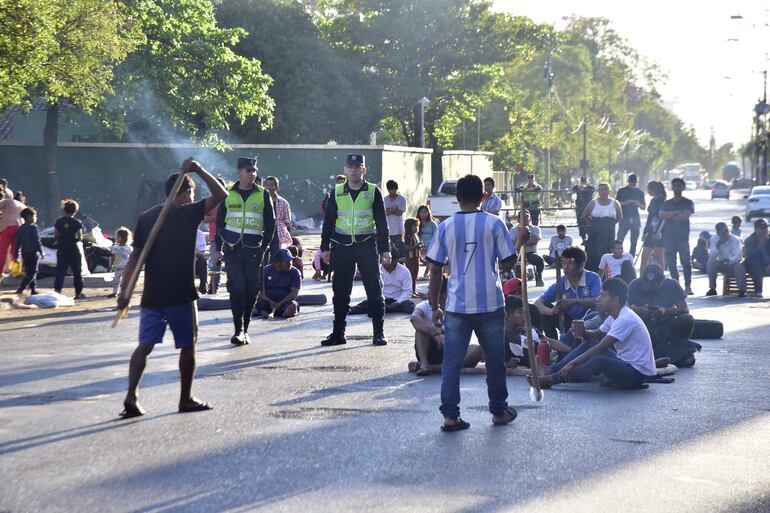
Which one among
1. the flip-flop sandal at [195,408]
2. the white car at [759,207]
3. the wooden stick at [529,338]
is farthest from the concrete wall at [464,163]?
the flip-flop sandal at [195,408]

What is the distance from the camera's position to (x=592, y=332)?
10.8m

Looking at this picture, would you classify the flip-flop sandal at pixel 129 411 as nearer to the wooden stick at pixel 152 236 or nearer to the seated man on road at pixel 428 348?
the wooden stick at pixel 152 236

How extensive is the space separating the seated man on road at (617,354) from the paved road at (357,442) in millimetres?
161

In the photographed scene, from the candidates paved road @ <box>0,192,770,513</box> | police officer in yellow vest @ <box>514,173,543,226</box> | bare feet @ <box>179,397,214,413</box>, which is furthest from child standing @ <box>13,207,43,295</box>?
bare feet @ <box>179,397,214,413</box>

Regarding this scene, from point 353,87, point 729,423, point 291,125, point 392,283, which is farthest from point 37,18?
point 353,87

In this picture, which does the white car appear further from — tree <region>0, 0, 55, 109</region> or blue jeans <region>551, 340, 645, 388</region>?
blue jeans <region>551, 340, 645, 388</region>

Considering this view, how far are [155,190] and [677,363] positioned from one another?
3011 centimetres

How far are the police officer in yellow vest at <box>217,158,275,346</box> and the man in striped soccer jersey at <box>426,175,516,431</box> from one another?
4.99m

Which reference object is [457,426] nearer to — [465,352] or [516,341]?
[465,352]

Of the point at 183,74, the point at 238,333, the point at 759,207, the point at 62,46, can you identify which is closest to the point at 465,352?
the point at 238,333

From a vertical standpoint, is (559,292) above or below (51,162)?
below

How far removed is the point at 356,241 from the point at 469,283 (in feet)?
16.3

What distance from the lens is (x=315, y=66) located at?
51469mm

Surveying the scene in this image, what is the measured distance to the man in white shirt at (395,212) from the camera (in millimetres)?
21203
